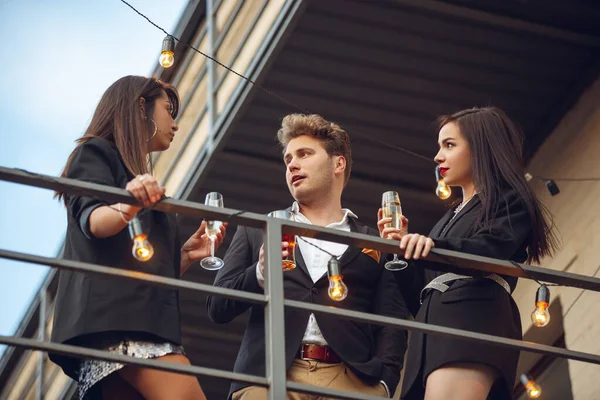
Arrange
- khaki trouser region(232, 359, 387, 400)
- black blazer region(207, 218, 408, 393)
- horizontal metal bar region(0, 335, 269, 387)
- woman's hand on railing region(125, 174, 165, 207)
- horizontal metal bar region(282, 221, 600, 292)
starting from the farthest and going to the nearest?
black blazer region(207, 218, 408, 393) → khaki trouser region(232, 359, 387, 400) → horizontal metal bar region(282, 221, 600, 292) → woman's hand on railing region(125, 174, 165, 207) → horizontal metal bar region(0, 335, 269, 387)

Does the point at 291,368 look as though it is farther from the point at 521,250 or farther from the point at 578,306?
the point at 578,306

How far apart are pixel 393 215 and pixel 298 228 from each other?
0.70m

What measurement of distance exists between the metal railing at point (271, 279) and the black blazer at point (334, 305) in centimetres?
61

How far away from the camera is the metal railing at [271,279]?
4.97 metres

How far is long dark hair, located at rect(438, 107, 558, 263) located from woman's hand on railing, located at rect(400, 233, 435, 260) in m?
0.49

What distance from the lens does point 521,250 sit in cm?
632

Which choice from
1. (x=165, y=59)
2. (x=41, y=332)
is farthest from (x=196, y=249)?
(x=41, y=332)

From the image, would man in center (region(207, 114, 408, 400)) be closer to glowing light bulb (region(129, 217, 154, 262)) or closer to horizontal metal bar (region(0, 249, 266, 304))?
horizontal metal bar (region(0, 249, 266, 304))

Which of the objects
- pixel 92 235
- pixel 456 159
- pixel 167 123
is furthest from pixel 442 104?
pixel 92 235

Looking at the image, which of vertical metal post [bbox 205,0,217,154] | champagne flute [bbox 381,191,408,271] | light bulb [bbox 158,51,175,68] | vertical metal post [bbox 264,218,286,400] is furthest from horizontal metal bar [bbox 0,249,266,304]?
vertical metal post [bbox 205,0,217,154]

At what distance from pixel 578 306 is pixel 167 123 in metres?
4.92

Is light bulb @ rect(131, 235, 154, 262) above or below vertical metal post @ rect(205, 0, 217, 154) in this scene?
below

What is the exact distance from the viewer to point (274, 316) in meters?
5.32

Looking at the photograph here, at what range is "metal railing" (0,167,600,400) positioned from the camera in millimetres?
4969
